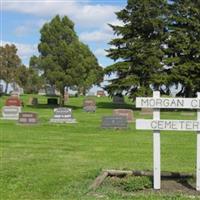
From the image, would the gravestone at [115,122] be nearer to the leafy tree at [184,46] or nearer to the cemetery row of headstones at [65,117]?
the cemetery row of headstones at [65,117]

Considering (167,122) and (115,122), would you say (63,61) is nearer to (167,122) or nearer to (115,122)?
(115,122)

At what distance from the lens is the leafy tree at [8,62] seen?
81.4 m

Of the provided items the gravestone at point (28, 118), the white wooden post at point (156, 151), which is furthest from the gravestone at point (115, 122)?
the white wooden post at point (156, 151)

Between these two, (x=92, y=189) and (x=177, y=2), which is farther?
(x=177, y=2)

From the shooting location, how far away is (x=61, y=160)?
14.0 metres

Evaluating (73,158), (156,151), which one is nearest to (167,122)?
(156,151)

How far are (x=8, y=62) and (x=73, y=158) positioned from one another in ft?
229

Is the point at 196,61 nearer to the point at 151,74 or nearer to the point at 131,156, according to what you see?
the point at 151,74

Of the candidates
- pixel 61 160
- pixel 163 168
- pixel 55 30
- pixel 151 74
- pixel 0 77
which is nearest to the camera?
pixel 163 168

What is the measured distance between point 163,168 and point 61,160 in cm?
277

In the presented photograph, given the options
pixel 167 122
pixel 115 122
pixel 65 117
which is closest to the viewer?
pixel 167 122

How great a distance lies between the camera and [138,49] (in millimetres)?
54031

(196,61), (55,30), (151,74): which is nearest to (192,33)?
(196,61)

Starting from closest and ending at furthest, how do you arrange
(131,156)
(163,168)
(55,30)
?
(163,168) → (131,156) → (55,30)
